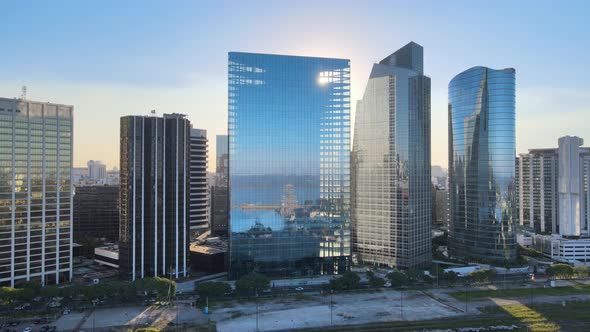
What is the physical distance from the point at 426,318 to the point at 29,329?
69320 millimetres

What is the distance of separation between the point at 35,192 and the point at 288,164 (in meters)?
59.5

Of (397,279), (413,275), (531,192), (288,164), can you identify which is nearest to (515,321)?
(397,279)

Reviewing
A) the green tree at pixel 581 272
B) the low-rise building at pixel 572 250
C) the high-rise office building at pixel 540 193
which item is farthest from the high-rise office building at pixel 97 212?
the high-rise office building at pixel 540 193

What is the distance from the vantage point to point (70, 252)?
10838 cm

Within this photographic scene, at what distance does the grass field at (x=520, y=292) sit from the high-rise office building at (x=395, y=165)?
22551mm

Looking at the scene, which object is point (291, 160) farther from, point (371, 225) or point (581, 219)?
point (581, 219)

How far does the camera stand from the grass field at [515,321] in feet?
254

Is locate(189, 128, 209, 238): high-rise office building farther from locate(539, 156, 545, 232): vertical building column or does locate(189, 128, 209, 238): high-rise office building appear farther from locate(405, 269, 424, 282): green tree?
locate(539, 156, 545, 232): vertical building column

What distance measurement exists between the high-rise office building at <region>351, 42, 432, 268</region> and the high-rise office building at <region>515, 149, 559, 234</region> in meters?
69.8

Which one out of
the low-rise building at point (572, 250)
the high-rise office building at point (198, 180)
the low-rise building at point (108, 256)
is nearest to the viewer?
the low-rise building at point (108, 256)

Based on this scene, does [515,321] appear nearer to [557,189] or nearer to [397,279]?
[397,279]

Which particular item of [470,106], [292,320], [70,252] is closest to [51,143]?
[70,252]

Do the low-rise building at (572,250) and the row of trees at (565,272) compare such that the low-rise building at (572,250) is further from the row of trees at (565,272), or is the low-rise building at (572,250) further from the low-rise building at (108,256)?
the low-rise building at (108,256)

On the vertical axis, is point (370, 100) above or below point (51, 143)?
above
